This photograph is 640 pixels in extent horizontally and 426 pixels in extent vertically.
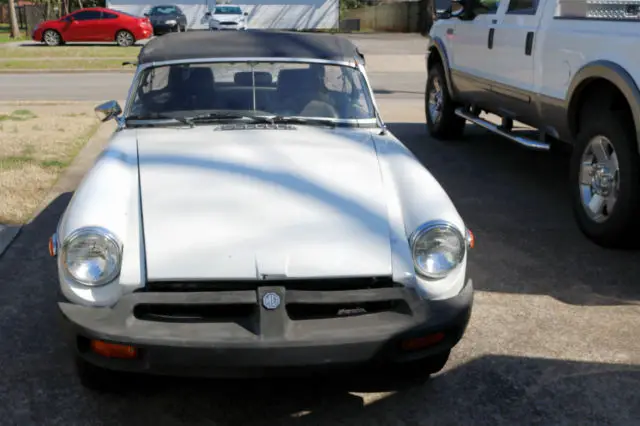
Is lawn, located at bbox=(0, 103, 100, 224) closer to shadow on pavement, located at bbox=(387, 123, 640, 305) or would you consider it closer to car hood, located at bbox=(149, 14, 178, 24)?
shadow on pavement, located at bbox=(387, 123, 640, 305)

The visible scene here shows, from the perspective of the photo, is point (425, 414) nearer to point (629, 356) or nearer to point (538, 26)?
point (629, 356)

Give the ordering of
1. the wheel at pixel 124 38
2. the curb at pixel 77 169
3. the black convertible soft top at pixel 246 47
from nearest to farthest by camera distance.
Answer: the black convertible soft top at pixel 246 47 < the curb at pixel 77 169 < the wheel at pixel 124 38

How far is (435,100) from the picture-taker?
398 inches

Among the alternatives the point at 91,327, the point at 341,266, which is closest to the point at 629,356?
the point at 341,266

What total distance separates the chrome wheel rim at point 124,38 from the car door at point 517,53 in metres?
24.7

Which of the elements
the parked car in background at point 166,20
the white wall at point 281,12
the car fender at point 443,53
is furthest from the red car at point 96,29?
the car fender at point 443,53

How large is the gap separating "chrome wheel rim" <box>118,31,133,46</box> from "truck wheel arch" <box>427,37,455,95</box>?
22153 mm

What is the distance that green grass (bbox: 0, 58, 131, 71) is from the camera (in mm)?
20422

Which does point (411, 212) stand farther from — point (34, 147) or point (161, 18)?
point (161, 18)

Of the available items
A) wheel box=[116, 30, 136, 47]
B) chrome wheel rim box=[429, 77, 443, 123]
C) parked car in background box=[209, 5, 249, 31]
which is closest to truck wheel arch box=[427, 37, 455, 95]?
chrome wheel rim box=[429, 77, 443, 123]

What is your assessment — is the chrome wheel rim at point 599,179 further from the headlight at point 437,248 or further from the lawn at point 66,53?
the lawn at point 66,53

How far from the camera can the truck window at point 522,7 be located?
22.3ft

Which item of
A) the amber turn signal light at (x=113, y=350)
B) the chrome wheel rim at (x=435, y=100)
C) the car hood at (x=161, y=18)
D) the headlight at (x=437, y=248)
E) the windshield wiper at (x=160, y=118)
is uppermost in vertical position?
the windshield wiper at (x=160, y=118)

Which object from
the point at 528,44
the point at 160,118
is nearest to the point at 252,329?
the point at 160,118
